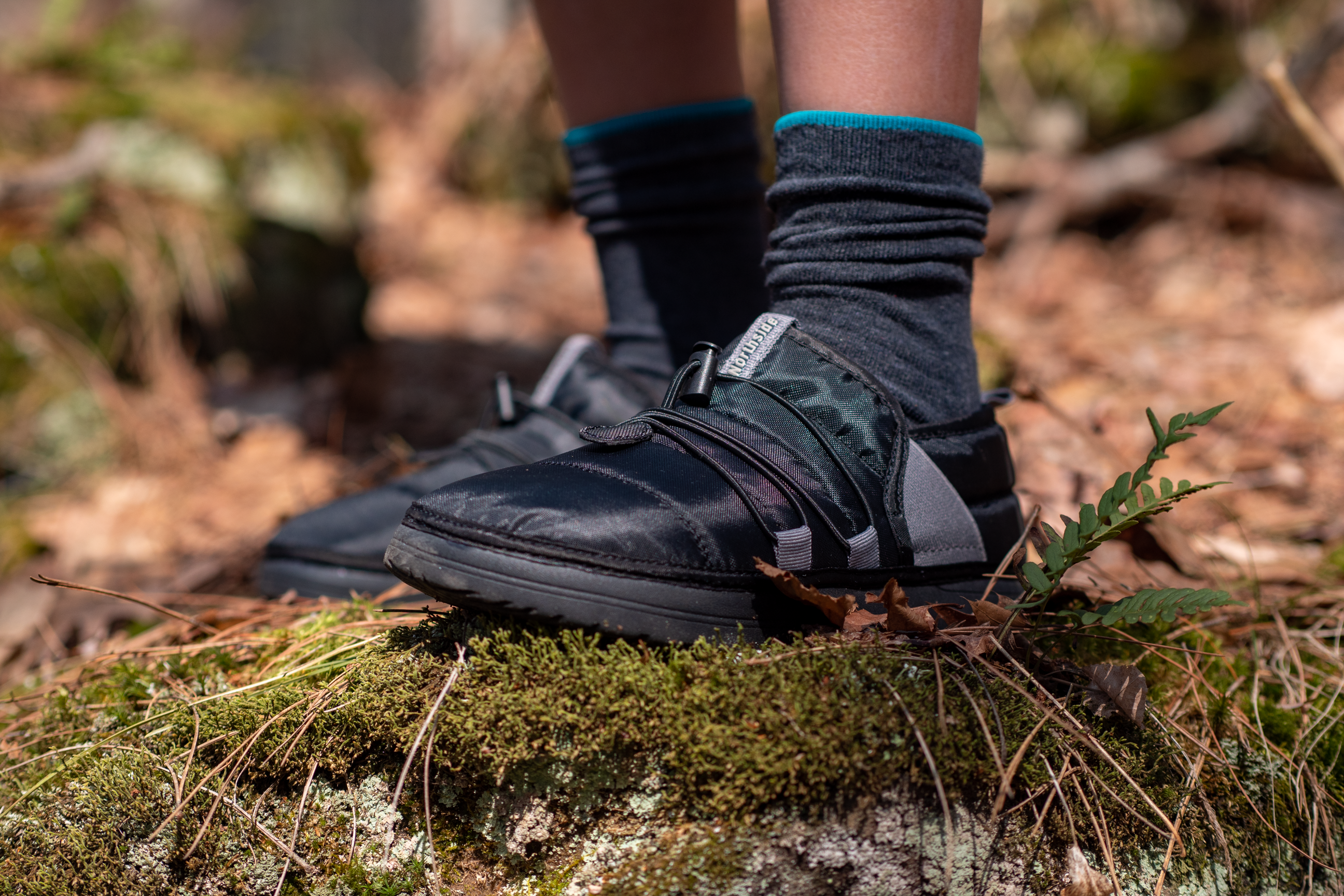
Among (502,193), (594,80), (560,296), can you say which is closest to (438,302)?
(560,296)

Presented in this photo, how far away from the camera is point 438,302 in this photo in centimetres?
448

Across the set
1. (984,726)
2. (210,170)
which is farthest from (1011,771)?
(210,170)

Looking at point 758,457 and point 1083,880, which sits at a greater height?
point 758,457

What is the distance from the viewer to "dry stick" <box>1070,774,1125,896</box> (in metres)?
0.91

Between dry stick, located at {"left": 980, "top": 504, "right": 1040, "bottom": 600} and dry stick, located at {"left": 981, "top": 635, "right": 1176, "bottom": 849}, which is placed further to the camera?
dry stick, located at {"left": 980, "top": 504, "right": 1040, "bottom": 600}

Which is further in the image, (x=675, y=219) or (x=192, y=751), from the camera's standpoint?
(x=675, y=219)

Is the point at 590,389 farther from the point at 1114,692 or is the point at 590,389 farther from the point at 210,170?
the point at 210,170

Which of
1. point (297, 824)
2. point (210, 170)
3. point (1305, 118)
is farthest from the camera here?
point (210, 170)

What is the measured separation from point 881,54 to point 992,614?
71 cm

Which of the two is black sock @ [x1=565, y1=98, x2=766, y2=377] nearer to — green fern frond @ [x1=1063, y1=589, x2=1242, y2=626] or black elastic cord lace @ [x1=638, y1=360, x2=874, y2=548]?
black elastic cord lace @ [x1=638, y1=360, x2=874, y2=548]

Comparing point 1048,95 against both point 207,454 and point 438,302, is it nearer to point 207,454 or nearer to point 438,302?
point 438,302

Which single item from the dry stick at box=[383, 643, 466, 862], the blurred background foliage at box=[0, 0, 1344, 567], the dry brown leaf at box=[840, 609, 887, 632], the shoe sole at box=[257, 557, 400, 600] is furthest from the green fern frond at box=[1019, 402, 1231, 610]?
the blurred background foliage at box=[0, 0, 1344, 567]

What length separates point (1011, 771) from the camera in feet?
2.93

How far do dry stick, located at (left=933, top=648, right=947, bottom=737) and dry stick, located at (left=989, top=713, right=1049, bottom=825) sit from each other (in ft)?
0.22
